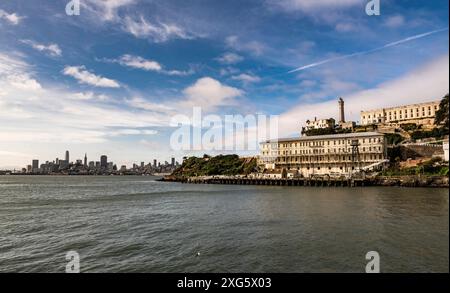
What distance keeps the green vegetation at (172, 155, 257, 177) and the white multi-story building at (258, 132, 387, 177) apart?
1576 centimetres

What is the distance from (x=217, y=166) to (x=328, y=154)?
Result: 51709 mm

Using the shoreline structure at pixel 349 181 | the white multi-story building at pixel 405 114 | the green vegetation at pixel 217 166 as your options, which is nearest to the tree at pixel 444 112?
the shoreline structure at pixel 349 181

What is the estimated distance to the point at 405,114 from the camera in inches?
4385

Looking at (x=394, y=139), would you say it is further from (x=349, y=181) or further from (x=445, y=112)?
(x=445, y=112)

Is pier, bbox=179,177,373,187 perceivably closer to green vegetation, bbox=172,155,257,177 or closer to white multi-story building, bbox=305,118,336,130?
green vegetation, bbox=172,155,257,177

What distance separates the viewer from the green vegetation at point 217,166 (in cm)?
11681

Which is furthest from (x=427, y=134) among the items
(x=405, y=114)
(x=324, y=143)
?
(x=324, y=143)

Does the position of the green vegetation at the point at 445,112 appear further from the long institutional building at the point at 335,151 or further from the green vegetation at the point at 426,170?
the long institutional building at the point at 335,151

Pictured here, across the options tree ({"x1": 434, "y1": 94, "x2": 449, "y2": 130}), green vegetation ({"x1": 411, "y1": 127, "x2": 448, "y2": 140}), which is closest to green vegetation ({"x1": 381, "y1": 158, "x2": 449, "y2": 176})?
green vegetation ({"x1": 411, "y1": 127, "x2": 448, "y2": 140})
